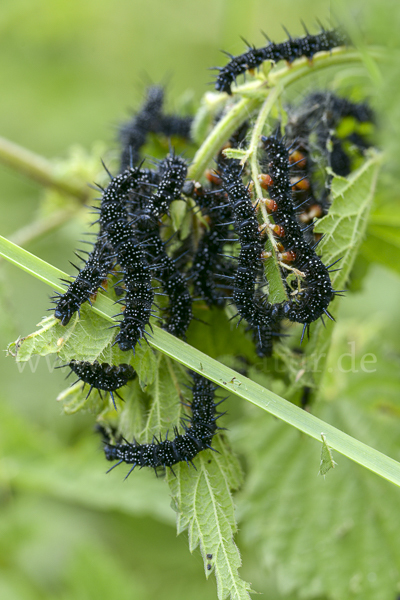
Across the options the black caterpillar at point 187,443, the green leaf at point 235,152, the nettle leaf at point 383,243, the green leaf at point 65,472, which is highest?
the green leaf at point 235,152

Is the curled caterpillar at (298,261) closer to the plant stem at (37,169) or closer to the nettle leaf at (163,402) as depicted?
the nettle leaf at (163,402)

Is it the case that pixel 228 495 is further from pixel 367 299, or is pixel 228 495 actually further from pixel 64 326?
pixel 367 299

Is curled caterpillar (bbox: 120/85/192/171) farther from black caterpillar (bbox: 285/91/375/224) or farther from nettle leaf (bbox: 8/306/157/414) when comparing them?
nettle leaf (bbox: 8/306/157/414)

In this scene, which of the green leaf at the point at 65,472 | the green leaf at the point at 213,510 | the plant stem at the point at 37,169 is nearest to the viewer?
the green leaf at the point at 213,510

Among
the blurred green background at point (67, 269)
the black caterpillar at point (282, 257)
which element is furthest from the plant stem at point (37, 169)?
the black caterpillar at point (282, 257)

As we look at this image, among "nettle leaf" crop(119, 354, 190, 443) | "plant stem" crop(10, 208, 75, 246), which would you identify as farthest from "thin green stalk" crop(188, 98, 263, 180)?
"plant stem" crop(10, 208, 75, 246)

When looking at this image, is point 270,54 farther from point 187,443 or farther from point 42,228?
point 42,228

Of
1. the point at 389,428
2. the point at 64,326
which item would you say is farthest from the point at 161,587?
the point at 64,326
